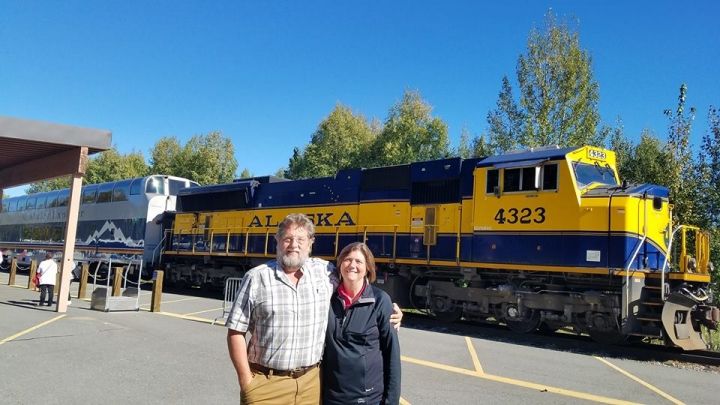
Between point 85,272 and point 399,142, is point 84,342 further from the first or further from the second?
point 399,142

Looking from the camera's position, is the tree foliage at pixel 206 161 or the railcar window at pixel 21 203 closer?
the railcar window at pixel 21 203

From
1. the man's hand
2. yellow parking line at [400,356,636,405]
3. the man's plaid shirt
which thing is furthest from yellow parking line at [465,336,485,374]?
the man's plaid shirt

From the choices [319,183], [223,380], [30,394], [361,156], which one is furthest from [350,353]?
[361,156]

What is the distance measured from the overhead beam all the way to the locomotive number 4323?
358 inches

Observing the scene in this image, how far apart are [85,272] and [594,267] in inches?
534

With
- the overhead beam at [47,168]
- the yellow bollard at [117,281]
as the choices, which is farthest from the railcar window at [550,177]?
the yellow bollard at [117,281]

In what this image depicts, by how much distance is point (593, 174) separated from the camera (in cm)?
1124

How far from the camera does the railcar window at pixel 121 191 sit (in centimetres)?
2342

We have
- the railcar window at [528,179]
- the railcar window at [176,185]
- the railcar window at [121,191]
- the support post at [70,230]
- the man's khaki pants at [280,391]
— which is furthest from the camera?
the railcar window at [121,191]

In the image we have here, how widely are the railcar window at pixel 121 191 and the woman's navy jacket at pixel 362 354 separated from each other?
73.8ft

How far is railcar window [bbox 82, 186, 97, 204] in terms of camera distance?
1003 inches

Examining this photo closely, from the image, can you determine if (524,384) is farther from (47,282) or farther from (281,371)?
(47,282)

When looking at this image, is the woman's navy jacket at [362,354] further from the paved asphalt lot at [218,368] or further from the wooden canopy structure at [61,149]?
the wooden canopy structure at [61,149]

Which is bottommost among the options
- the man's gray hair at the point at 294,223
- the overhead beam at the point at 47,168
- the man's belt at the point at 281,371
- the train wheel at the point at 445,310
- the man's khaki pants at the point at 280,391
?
the train wheel at the point at 445,310
